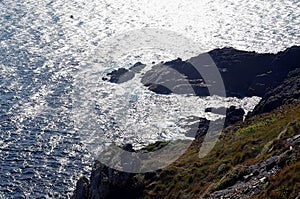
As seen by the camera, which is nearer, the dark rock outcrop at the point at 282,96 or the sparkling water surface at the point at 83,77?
the dark rock outcrop at the point at 282,96

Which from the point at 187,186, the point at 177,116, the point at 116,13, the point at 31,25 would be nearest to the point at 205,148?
the point at 187,186

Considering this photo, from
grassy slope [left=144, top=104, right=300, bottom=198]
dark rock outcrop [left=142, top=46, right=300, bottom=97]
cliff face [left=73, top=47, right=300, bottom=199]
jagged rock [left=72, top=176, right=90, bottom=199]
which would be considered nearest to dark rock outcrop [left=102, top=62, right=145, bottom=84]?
dark rock outcrop [left=142, top=46, right=300, bottom=97]

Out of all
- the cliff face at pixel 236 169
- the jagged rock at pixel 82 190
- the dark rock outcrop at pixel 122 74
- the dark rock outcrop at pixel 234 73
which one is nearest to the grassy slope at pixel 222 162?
the cliff face at pixel 236 169

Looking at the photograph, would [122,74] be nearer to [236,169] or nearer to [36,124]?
[36,124]

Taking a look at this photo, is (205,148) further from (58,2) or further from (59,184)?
(58,2)

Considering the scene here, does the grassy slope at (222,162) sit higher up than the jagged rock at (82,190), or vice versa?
the grassy slope at (222,162)

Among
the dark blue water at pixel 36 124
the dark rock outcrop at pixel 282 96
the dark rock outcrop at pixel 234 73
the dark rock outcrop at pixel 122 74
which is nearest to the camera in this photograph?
the dark blue water at pixel 36 124

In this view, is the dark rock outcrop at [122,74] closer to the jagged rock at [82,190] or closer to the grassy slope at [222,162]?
the jagged rock at [82,190]
